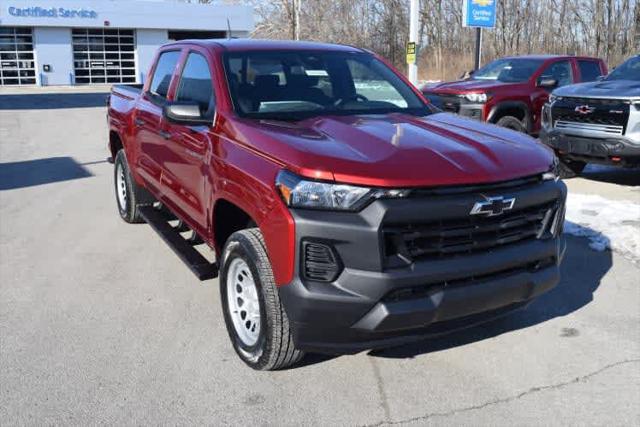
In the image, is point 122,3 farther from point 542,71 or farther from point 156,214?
point 156,214

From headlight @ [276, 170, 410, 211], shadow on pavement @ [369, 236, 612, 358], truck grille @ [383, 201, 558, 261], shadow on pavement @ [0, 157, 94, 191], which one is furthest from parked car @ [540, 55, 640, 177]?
shadow on pavement @ [0, 157, 94, 191]

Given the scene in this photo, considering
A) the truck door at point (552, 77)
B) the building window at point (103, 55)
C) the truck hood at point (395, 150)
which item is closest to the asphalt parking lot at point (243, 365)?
the truck hood at point (395, 150)

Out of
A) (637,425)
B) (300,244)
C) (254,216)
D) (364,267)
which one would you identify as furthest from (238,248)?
(637,425)

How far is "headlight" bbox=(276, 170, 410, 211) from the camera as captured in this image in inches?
119

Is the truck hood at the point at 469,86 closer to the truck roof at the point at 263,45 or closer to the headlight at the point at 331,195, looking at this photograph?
the truck roof at the point at 263,45

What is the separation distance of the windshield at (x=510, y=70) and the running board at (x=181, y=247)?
7480 millimetres

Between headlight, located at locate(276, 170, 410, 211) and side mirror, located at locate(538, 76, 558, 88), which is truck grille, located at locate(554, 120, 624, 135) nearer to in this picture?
side mirror, located at locate(538, 76, 558, 88)

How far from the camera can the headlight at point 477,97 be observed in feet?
34.4

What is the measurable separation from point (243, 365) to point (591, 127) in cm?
628

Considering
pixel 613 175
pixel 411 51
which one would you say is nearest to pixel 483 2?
pixel 411 51

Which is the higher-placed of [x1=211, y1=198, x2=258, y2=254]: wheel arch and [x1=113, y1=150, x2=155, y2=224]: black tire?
[x1=211, y1=198, x2=258, y2=254]: wheel arch

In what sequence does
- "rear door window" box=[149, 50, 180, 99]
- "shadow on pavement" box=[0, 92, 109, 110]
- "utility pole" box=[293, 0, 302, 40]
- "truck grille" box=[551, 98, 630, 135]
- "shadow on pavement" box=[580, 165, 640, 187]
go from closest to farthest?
1. "rear door window" box=[149, 50, 180, 99]
2. "truck grille" box=[551, 98, 630, 135]
3. "shadow on pavement" box=[580, 165, 640, 187]
4. "shadow on pavement" box=[0, 92, 109, 110]
5. "utility pole" box=[293, 0, 302, 40]

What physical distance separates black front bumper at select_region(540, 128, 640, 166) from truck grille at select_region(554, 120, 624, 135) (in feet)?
0.27

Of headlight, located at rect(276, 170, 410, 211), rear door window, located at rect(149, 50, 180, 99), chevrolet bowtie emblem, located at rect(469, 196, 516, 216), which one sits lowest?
chevrolet bowtie emblem, located at rect(469, 196, 516, 216)
